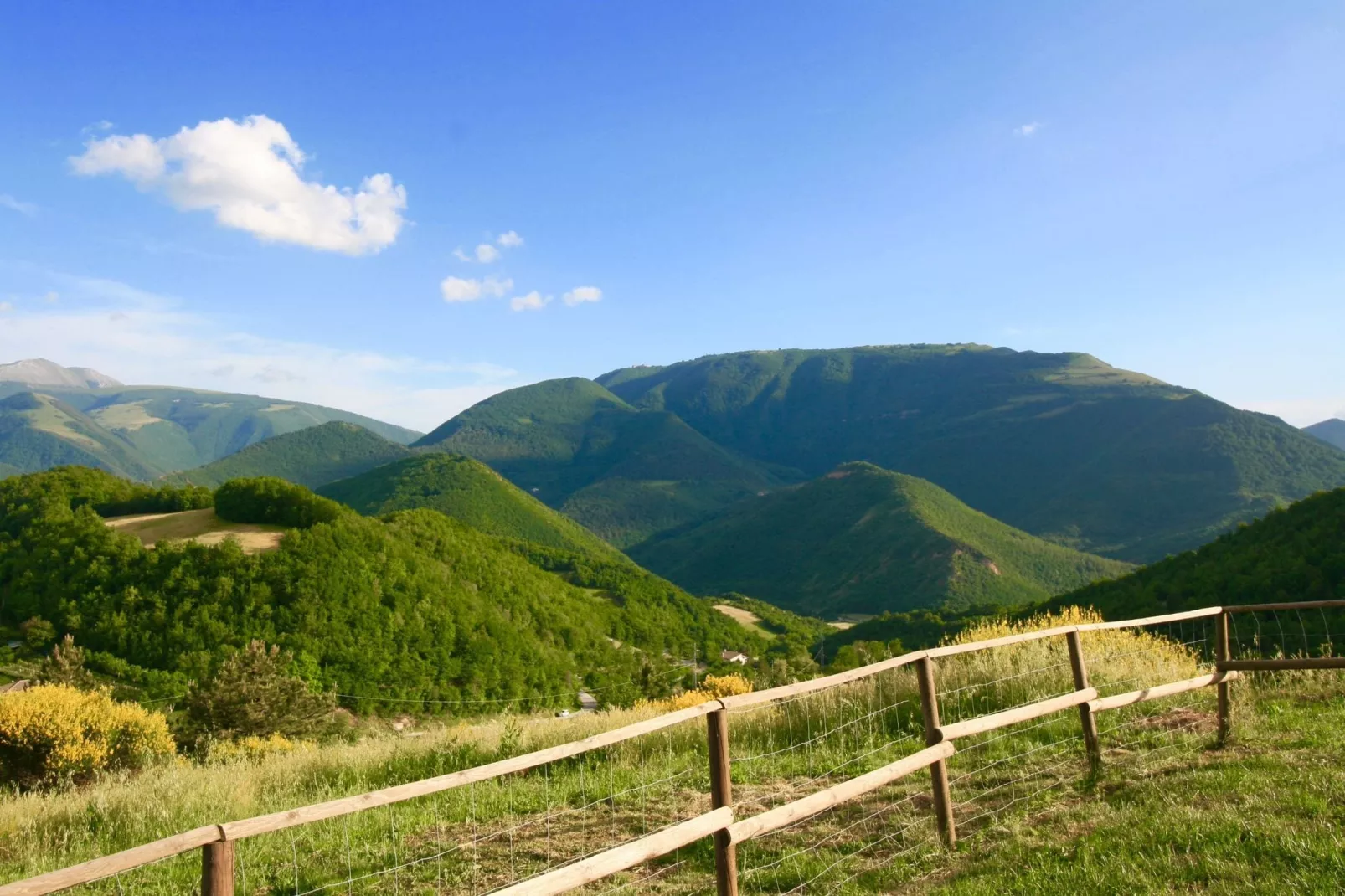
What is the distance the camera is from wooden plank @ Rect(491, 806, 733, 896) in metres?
3.39

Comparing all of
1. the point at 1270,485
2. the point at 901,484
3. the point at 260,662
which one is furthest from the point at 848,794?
the point at 1270,485

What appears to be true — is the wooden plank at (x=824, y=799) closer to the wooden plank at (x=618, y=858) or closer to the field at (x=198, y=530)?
the wooden plank at (x=618, y=858)

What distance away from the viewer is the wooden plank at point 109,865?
2.48m

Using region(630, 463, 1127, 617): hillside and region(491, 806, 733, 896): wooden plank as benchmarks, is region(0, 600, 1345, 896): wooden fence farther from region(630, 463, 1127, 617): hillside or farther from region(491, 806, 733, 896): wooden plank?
region(630, 463, 1127, 617): hillside

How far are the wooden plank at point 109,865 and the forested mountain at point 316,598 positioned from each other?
35679 millimetres

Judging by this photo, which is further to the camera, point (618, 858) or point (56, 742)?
point (56, 742)

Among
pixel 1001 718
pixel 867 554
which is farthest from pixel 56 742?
pixel 867 554

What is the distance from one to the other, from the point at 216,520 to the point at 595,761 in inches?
1681

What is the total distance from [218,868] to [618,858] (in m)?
1.73

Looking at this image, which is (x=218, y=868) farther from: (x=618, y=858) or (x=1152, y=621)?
(x=1152, y=621)

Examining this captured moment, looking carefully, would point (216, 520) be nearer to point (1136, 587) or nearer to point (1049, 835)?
point (1049, 835)

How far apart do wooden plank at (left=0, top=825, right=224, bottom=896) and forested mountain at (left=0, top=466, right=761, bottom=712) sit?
3568 centimetres

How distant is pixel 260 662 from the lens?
19.7 m

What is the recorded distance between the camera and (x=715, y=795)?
4.34 metres
